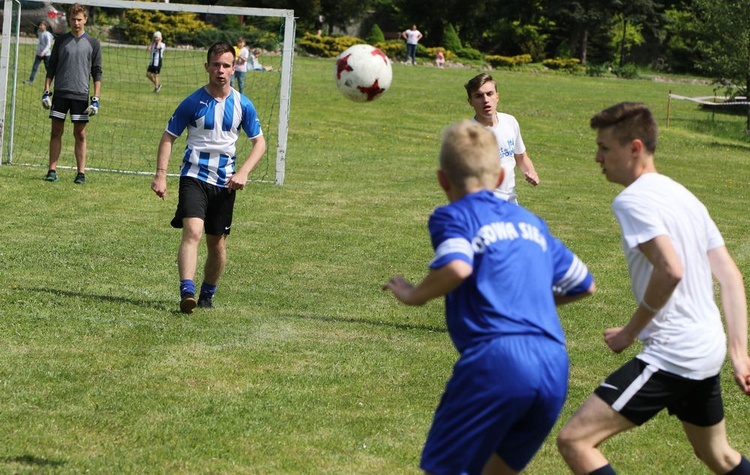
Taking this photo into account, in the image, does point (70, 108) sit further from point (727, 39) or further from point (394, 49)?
point (394, 49)

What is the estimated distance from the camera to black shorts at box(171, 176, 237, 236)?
8.86 meters

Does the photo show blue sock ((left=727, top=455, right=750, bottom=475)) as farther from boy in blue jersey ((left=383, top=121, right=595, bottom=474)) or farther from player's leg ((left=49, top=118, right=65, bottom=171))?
player's leg ((left=49, top=118, right=65, bottom=171))

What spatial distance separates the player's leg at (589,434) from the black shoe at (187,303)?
15.8ft

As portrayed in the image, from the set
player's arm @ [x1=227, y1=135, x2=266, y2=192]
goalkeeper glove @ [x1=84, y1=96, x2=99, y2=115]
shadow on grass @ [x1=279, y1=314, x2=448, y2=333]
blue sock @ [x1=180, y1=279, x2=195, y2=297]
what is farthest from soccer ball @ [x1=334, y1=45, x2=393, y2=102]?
goalkeeper glove @ [x1=84, y1=96, x2=99, y2=115]

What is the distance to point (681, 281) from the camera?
442 cm

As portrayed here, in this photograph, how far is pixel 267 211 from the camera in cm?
1468

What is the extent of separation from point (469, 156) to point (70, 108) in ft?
39.9

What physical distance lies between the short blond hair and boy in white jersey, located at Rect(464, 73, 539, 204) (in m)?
4.29

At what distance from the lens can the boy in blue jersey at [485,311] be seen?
149 inches

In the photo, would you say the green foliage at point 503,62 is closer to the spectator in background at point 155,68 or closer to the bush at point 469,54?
the bush at point 469,54

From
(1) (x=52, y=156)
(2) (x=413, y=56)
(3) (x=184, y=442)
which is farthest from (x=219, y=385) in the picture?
(2) (x=413, y=56)

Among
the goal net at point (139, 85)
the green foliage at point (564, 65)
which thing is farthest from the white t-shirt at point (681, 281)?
the green foliage at point (564, 65)

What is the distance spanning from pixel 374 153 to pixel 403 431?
55.9ft

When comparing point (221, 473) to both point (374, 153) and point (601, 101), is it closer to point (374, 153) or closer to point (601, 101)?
point (374, 153)
